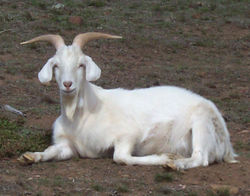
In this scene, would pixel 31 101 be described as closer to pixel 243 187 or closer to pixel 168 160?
pixel 168 160

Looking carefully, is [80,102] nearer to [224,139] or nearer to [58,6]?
[224,139]

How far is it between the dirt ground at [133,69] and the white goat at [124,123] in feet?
0.66

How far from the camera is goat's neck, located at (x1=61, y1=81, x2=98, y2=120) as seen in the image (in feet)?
27.6

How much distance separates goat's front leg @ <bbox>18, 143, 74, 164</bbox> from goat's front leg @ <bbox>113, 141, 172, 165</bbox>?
643 millimetres

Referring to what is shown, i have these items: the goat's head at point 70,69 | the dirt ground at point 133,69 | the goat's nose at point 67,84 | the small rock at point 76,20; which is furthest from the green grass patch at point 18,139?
the small rock at point 76,20

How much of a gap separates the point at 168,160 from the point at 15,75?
605cm

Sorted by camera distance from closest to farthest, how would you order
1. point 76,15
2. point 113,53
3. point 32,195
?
point 32,195
point 113,53
point 76,15

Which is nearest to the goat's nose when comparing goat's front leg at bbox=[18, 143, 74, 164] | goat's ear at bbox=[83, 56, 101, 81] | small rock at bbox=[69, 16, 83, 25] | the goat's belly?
goat's ear at bbox=[83, 56, 101, 81]

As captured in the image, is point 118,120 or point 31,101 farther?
point 31,101

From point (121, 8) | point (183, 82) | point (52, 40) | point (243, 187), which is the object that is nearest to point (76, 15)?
point (121, 8)

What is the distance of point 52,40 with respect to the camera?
28.4ft

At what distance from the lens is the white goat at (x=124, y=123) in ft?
27.0

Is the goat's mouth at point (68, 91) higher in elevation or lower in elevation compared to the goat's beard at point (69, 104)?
higher

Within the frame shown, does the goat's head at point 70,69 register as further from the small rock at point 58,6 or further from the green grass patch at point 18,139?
the small rock at point 58,6
